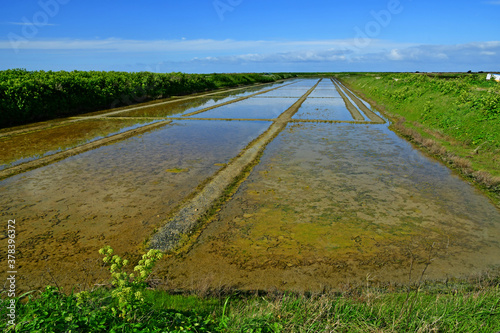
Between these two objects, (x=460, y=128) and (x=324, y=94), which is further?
(x=324, y=94)

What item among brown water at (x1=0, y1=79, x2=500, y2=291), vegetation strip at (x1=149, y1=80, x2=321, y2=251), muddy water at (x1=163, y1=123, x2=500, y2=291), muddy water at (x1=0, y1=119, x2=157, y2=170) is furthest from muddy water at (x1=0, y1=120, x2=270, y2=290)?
muddy water at (x1=0, y1=119, x2=157, y2=170)

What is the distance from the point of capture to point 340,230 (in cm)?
512

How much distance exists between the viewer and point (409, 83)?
24453 mm

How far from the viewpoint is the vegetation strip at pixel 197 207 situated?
481cm

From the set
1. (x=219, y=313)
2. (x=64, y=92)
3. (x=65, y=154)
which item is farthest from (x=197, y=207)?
(x=64, y=92)

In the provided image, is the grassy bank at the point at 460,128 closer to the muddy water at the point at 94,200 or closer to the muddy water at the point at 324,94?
the muddy water at the point at 94,200

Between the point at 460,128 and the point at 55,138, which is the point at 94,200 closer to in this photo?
the point at 55,138

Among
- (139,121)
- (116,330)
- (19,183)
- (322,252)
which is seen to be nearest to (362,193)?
(322,252)

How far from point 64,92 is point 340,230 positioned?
18.7 m

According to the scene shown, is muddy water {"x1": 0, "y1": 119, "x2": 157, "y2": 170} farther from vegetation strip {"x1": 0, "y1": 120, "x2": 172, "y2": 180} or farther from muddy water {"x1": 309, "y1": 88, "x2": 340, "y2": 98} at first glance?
Answer: muddy water {"x1": 309, "y1": 88, "x2": 340, "y2": 98}

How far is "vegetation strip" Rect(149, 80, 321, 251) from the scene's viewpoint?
189 inches

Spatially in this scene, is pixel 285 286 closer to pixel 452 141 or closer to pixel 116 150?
pixel 116 150

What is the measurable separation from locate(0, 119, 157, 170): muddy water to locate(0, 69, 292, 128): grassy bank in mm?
2302

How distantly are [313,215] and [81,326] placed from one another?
13.4 ft
